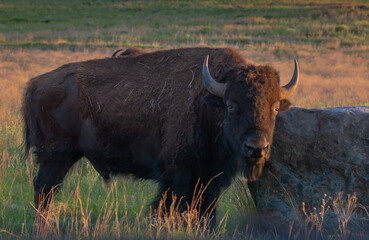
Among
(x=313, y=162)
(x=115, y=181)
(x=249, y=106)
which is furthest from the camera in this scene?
(x=115, y=181)

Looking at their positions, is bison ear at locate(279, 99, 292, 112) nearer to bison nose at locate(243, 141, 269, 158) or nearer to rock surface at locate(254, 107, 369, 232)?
rock surface at locate(254, 107, 369, 232)

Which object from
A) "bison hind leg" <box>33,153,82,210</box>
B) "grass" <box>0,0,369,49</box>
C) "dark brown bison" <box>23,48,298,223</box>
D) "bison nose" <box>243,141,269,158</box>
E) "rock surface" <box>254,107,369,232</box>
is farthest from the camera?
"grass" <box>0,0,369,49</box>

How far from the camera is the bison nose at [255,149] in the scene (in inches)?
204

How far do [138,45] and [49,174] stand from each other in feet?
85.4

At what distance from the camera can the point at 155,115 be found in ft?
21.2

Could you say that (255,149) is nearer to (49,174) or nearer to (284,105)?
(284,105)

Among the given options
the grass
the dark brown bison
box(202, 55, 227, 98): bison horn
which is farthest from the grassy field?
box(202, 55, 227, 98): bison horn

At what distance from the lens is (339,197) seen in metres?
5.95

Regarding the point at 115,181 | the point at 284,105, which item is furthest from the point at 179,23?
the point at 284,105

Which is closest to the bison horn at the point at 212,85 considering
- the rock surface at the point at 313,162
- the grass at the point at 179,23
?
the rock surface at the point at 313,162

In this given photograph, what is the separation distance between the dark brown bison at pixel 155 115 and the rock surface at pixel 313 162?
1.93 feet

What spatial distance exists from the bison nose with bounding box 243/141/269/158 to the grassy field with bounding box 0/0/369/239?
0.83 meters

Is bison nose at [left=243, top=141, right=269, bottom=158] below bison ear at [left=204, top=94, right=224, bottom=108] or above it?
below

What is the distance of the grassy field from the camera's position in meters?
5.97
